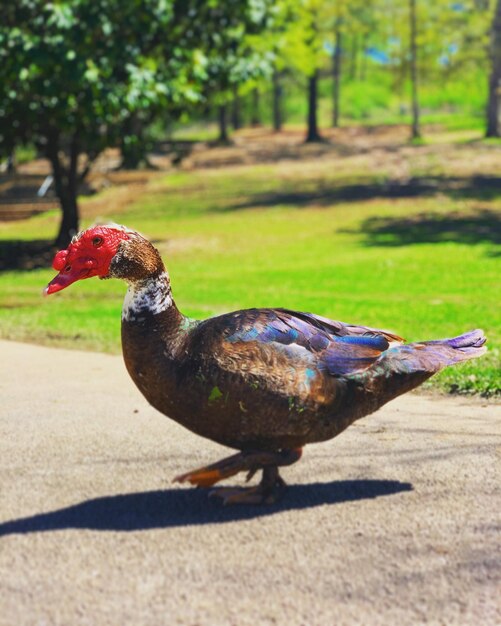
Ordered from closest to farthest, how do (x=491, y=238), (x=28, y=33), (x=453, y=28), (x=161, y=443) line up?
(x=161, y=443)
(x=28, y=33)
(x=491, y=238)
(x=453, y=28)

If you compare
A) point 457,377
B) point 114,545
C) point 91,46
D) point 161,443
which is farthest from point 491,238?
point 114,545

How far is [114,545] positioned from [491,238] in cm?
1747

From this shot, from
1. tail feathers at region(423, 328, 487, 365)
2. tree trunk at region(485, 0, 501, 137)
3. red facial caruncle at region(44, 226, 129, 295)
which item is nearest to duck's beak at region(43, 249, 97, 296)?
red facial caruncle at region(44, 226, 129, 295)

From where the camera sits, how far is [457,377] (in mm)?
8680

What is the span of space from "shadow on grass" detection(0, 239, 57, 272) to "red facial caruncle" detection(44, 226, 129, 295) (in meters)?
15.1

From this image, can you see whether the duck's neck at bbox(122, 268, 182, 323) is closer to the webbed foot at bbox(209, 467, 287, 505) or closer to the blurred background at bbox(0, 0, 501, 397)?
the webbed foot at bbox(209, 467, 287, 505)

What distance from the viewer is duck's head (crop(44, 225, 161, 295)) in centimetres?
515

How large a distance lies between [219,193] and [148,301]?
27.2m

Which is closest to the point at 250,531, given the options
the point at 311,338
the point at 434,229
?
the point at 311,338

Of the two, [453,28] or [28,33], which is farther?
[453,28]

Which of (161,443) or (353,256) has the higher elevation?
(161,443)

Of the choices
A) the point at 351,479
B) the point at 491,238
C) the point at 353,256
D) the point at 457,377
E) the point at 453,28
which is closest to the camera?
the point at 351,479

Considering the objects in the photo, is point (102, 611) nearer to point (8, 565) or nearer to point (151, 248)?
point (8, 565)

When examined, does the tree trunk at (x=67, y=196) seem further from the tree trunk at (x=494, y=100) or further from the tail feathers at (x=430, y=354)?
the tree trunk at (x=494, y=100)
